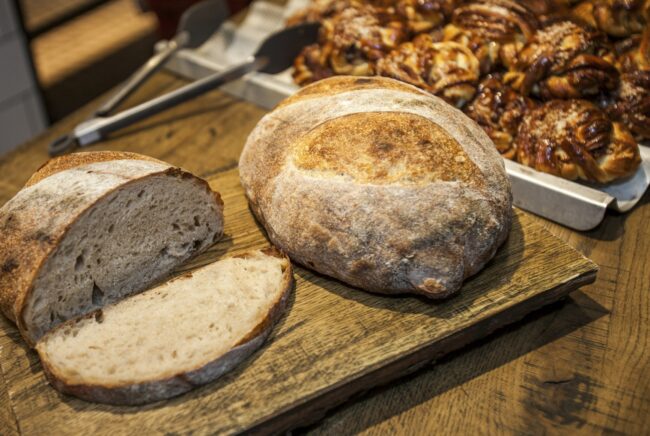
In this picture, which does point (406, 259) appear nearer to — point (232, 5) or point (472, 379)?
point (472, 379)

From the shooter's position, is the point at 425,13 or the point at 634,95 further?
the point at 425,13

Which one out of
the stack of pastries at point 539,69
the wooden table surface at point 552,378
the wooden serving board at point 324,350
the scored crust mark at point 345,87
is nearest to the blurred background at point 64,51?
the stack of pastries at point 539,69

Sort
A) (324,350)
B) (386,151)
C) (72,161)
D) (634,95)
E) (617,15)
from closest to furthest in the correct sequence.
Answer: (324,350) → (386,151) → (72,161) → (634,95) → (617,15)

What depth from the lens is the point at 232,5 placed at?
15.0ft

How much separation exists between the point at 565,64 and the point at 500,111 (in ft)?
0.89

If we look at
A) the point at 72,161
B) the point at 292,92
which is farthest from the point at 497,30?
the point at 72,161

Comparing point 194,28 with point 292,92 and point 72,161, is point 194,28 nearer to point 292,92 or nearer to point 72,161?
point 292,92

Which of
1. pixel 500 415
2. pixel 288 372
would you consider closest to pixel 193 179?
pixel 288 372

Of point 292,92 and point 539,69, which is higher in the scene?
point 539,69

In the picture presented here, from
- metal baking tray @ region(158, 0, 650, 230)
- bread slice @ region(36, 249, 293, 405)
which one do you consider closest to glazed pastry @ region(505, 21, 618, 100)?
metal baking tray @ region(158, 0, 650, 230)

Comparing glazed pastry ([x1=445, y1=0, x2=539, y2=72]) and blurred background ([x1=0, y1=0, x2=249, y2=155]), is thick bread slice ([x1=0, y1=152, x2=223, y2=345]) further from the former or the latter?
blurred background ([x1=0, y1=0, x2=249, y2=155])

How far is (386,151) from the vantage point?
169cm

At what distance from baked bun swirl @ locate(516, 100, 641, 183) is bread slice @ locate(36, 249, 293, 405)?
3.29 ft

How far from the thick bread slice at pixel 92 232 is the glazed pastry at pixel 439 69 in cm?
92
